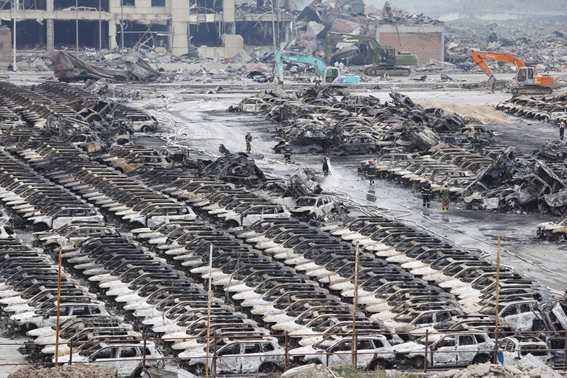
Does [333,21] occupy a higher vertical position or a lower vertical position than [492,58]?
higher

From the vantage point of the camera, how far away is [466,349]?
27.2 meters

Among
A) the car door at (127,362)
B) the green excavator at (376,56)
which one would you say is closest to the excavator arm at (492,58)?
the green excavator at (376,56)

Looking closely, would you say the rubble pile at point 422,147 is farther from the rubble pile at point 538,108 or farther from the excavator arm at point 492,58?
the excavator arm at point 492,58

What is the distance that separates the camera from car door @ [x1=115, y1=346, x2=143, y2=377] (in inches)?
1000

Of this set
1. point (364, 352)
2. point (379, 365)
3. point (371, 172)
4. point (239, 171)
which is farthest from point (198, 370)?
point (371, 172)

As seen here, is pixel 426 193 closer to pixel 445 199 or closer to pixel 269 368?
pixel 445 199

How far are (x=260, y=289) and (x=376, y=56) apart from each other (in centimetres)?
8755

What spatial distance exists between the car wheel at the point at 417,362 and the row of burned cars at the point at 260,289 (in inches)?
1.9

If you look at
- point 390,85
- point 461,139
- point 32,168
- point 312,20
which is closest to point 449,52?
point 312,20

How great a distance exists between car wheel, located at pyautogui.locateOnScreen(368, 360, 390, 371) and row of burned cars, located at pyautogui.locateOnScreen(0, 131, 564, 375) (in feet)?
0.16

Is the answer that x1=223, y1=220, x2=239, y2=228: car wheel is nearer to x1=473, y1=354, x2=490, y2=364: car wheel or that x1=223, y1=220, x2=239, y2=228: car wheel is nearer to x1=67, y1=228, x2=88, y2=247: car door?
x1=67, y1=228, x2=88, y2=247: car door

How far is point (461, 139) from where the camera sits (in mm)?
62500

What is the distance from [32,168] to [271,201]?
532 inches

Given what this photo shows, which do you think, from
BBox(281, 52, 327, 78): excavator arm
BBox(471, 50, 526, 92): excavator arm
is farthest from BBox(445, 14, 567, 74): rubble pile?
BBox(281, 52, 327, 78): excavator arm
